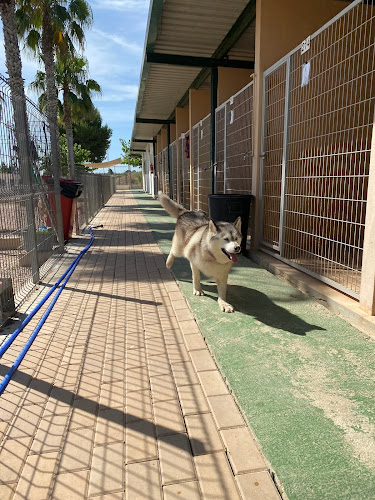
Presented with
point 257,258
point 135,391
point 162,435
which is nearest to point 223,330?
point 135,391

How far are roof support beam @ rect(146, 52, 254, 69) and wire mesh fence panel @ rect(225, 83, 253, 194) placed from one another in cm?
193

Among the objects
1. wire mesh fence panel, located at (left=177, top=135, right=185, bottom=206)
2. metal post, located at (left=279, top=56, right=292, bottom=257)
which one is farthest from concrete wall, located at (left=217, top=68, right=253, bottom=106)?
wire mesh fence panel, located at (left=177, top=135, right=185, bottom=206)

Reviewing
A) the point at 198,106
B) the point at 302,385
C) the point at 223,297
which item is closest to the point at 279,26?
the point at 223,297

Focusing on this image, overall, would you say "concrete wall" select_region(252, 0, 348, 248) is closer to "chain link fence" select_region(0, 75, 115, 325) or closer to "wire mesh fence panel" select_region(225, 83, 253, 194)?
"wire mesh fence panel" select_region(225, 83, 253, 194)

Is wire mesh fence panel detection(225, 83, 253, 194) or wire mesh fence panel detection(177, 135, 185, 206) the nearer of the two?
wire mesh fence panel detection(225, 83, 253, 194)

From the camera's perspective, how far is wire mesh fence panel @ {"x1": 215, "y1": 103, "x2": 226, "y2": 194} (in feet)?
27.1

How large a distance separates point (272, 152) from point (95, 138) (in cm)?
5371

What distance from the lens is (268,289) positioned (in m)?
4.45

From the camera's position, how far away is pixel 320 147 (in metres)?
4.62

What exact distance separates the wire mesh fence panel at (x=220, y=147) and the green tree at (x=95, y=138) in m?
46.7

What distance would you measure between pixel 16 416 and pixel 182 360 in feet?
4.23

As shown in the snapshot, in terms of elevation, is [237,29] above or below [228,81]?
above

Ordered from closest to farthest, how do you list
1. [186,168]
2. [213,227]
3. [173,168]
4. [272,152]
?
[213,227], [272,152], [186,168], [173,168]

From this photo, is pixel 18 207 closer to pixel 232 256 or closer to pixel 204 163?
pixel 232 256
